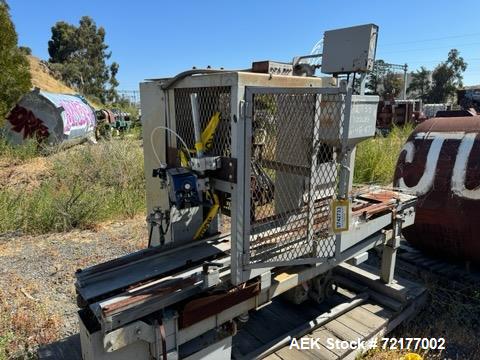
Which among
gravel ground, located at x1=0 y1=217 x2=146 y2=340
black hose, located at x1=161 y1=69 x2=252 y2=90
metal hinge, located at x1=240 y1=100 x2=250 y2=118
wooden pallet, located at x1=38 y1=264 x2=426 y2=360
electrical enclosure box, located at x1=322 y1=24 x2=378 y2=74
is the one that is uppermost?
electrical enclosure box, located at x1=322 y1=24 x2=378 y2=74

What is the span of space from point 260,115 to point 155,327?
1.27 m

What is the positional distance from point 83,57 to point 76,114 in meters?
31.9

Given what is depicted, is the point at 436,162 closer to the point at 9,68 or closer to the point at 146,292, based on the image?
the point at 146,292

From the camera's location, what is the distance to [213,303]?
Answer: 1917 millimetres

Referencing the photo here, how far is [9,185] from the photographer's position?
702 cm

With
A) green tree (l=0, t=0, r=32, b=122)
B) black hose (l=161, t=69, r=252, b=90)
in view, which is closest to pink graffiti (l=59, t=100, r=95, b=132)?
green tree (l=0, t=0, r=32, b=122)

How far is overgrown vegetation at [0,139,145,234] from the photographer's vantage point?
501 centimetres

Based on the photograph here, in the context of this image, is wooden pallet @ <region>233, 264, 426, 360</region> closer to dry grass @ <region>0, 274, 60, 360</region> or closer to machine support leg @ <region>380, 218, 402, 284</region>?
machine support leg @ <region>380, 218, 402, 284</region>

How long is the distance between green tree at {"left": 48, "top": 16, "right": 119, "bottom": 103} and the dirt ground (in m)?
33.8

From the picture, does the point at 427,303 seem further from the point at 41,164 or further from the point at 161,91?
the point at 41,164

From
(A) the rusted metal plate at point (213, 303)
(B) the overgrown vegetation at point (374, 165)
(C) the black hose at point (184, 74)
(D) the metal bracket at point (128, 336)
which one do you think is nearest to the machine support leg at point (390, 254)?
(A) the rusted metal plate at point (213, 303)

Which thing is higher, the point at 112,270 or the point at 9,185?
the point at 112,270

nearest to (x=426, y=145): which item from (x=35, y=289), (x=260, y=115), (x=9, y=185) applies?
(x=260, y=115)

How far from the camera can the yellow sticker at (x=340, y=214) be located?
206 cm
